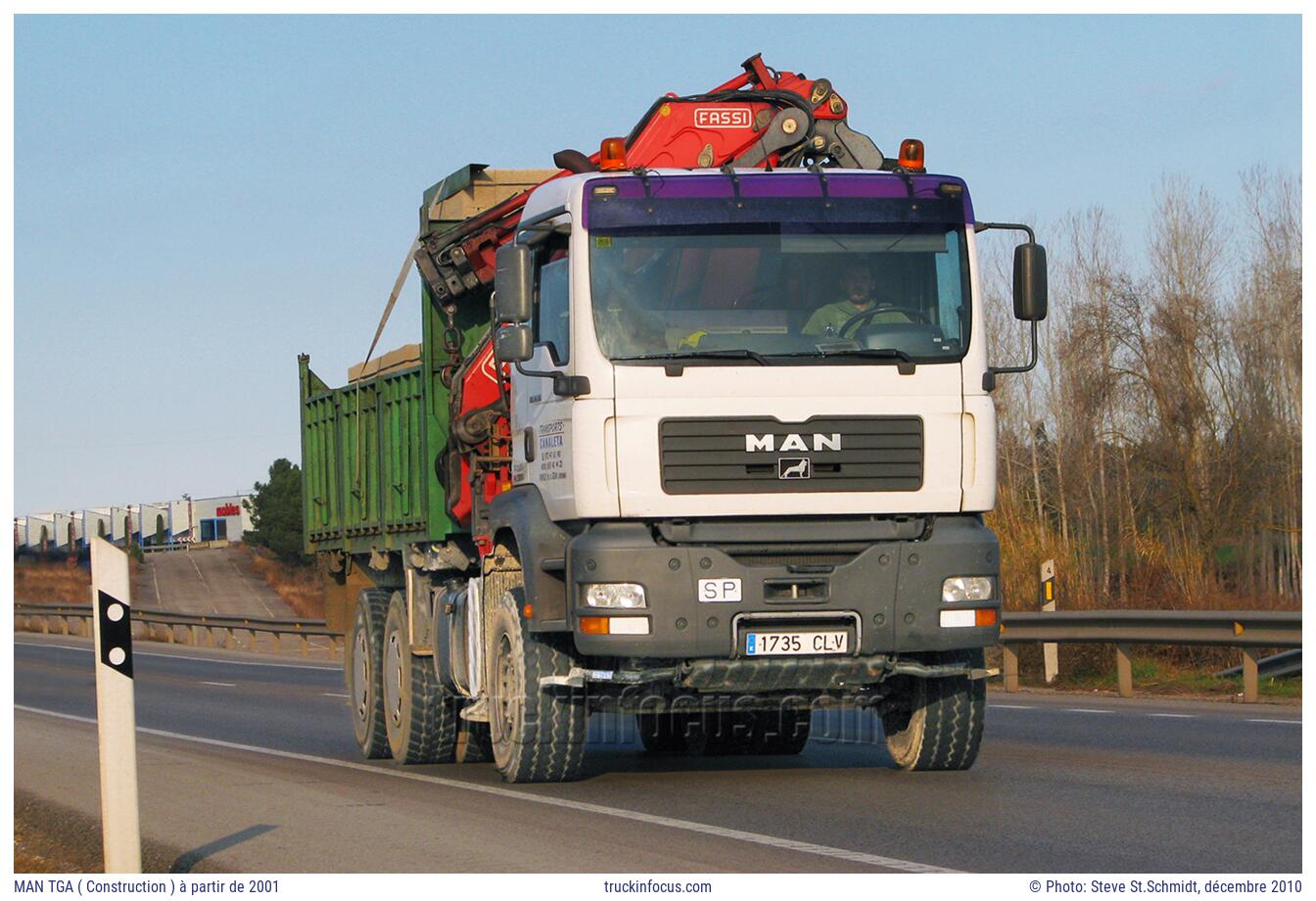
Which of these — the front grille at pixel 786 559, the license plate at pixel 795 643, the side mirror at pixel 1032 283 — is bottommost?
the license plate at pixel 795 643

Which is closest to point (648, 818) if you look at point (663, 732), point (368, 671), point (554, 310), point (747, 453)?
point (747, 453)

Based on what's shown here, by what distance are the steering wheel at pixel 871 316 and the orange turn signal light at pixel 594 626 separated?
1.94m

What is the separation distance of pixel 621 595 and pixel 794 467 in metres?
1.11

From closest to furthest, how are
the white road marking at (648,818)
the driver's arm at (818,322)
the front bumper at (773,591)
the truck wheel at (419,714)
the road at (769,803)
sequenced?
the white road marking at (648,818)
the road at (769,803)
the front bumper at (773,591)
the driver's arm at (818,322)
the truck wheel at (419,714)

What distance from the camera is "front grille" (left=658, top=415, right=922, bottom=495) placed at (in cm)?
996

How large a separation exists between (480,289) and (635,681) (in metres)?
3.84

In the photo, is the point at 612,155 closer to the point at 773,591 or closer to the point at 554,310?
the point at 554,310

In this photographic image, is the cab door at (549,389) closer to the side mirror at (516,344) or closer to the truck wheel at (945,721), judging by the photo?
the side mirror at (516,344)

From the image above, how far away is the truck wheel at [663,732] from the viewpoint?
1315 cm

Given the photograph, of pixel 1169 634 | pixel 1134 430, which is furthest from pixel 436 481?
pixel 1134 430

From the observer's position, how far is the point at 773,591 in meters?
9.98

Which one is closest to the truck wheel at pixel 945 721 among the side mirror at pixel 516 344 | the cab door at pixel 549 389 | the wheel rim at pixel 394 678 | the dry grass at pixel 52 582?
the cab door at pixel 549 389

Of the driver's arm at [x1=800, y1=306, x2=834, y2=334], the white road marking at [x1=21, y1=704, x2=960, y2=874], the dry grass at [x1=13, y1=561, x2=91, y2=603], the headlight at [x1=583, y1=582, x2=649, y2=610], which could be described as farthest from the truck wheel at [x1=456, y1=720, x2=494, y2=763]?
the dry grass at [x1=13, y1=561, x2=91, y2=603]

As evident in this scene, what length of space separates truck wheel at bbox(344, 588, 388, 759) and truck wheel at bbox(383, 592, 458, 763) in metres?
0.48
